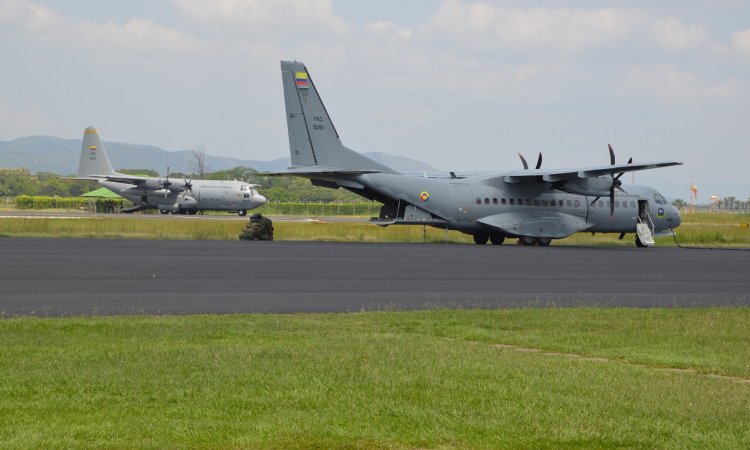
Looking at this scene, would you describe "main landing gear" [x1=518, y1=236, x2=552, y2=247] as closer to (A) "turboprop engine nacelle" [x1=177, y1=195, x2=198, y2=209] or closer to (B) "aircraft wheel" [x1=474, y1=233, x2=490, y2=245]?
(B) "aircraft wheel" [x1=474, y1=233, x2=490, y2=245]

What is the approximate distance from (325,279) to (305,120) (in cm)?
1704

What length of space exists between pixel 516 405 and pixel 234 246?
24.3 metres

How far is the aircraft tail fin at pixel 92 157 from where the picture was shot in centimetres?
8038

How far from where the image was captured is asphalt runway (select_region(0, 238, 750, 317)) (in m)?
15.3

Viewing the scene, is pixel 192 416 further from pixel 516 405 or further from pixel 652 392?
pixel 652 392

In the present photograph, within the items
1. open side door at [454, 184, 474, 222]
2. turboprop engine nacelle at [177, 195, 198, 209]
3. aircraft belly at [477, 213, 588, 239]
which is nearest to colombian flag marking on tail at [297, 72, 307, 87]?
open side door at [454, 184, 474, 222]

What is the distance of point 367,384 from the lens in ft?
27.7

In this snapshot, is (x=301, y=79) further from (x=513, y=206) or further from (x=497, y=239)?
(x=497, y=239)

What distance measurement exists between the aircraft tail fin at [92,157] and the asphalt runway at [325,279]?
51.6 meters

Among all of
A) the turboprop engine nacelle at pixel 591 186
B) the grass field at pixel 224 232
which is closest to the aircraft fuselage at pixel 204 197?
the grass field at pixel 224 232

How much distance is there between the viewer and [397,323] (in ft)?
43.3

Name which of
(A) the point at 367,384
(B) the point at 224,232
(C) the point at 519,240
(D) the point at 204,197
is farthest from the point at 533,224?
(D) the point at 204,197

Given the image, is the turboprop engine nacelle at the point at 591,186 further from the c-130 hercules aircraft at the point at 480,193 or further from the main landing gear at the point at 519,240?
the main landing gear at the point at 519,240

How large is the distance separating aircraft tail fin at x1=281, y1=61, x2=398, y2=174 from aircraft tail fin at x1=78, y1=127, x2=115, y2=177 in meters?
50.4
